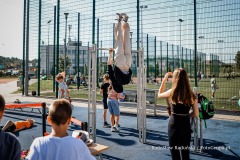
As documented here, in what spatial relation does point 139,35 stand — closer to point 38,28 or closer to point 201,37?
point 201,37

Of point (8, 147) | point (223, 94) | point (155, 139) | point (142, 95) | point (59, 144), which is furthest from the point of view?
point (223, 94)

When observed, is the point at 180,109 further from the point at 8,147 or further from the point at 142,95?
the point at 142,95

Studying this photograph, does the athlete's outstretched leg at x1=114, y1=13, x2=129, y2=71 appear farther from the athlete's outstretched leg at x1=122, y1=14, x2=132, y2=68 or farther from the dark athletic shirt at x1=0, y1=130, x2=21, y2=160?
the dark athletic shirt at x1=0, y1=130, x2=21, y2=160

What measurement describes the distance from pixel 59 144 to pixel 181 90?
2.05 meters

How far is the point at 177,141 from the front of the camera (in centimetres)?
334

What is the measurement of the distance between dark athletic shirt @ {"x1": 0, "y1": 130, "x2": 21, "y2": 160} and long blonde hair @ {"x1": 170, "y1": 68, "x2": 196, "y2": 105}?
2208 millimetres

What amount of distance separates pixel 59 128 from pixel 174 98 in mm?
1954

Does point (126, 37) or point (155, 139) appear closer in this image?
point (126, 37)

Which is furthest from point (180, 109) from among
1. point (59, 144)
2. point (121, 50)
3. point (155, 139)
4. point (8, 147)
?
point (155, 139)

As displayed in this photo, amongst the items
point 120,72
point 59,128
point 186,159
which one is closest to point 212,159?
point 186,159

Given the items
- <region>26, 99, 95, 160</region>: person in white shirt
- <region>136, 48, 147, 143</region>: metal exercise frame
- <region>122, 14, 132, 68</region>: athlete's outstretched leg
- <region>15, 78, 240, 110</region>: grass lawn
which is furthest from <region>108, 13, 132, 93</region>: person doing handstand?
<region>15, 78, 240, 110</region>: grass lawn

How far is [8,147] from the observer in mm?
1982

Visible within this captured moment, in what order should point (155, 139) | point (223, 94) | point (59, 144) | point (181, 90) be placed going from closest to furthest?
point (59, 144)
point (181, 90)
point (155, 139)
point (223, 94)

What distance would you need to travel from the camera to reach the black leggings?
334cm
